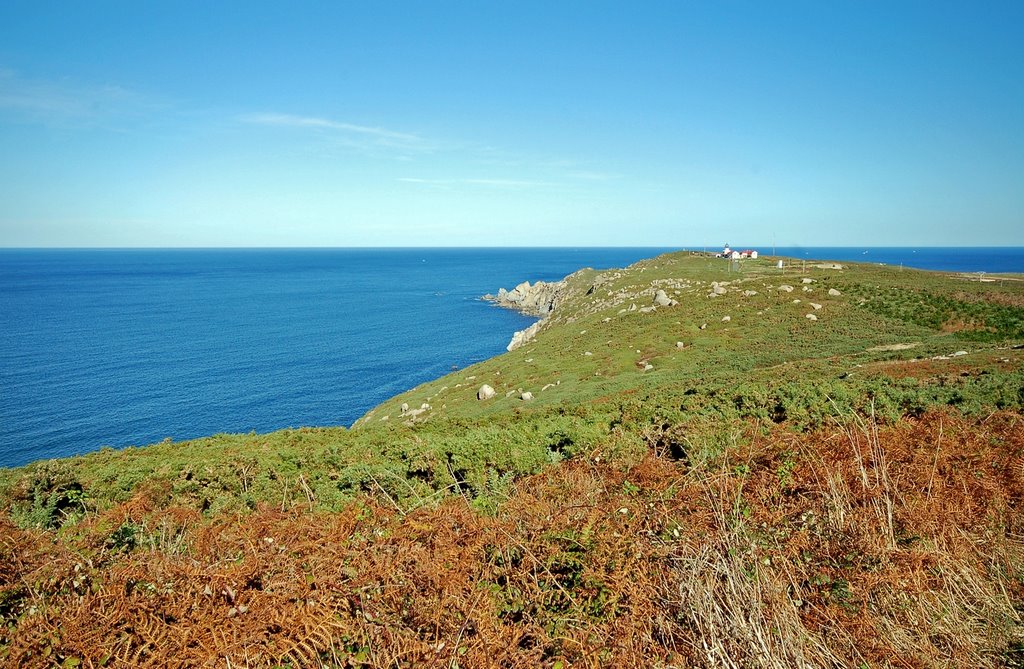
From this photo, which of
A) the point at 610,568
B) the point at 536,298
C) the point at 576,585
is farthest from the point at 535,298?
the point at 576,585

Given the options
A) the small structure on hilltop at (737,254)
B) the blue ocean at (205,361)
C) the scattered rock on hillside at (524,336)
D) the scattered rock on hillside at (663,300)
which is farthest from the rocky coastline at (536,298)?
the scattered rock on hillside at (663,300)

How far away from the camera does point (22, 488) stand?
1466cm

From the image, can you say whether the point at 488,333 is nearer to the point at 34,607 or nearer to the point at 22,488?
the point at 22,488

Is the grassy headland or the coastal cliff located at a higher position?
the grassy headland

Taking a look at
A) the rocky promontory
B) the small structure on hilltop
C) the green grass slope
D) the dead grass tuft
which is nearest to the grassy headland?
the dead grass tuft

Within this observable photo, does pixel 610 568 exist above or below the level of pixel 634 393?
above

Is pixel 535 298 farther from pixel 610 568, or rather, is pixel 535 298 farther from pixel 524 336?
pixel 610 568

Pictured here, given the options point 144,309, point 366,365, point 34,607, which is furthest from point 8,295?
point 34,607

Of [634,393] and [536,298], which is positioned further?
[536,298]

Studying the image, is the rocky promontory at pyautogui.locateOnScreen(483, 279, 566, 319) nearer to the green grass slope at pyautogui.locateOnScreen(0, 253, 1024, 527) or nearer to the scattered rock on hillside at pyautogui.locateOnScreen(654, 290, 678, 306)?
the green grass slope at pyautogui.locateOnScreen(0, 253, 1024, 527)

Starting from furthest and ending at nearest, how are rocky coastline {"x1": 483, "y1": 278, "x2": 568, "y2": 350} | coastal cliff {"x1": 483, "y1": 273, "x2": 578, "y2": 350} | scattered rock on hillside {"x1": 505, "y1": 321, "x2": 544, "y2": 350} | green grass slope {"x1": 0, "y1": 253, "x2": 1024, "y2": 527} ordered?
rocky coastline {"x1": 483, "y1": 278, "x2": 568, "y2": 350}
coastal cliff {"x1": 483, "y1": 273, "x2": 578, "y2": 350}
scattered rock on hillside {"x1": 505, "y1": 321, "x2": 544, "y2": 350}
green grass slope {"x1": 0, "y1": 253, "x2": 1024, "y2": 527}

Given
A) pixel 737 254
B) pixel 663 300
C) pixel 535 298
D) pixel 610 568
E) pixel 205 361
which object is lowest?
pixel 205 361

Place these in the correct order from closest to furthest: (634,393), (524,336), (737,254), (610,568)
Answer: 1. (610,568)
2. (634,393)
3. (524,336)
4. (737,254)

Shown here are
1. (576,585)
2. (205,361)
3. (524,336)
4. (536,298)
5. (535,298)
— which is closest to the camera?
(576,585)
